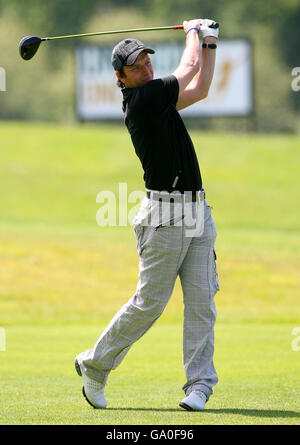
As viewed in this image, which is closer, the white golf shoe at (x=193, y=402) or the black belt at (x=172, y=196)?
the white golf shoe at (x=193, y=402)

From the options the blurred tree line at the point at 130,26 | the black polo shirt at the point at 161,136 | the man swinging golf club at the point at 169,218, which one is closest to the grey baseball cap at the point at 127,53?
the man swinging golf club at the point at 169,218

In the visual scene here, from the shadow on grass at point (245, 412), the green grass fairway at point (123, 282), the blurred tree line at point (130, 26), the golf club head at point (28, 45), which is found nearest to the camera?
the shadow on grass at point (245, 412)

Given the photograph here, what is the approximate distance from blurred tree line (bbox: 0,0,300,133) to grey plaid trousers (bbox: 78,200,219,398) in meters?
51.6

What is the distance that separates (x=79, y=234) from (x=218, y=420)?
15133 mm

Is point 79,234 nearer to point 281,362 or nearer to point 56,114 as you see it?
point 281,362

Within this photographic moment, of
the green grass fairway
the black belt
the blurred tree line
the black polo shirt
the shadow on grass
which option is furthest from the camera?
the blurred tree line

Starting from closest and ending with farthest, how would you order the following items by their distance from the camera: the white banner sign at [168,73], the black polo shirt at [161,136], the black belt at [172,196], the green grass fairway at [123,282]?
1. the black polo shirt at [161,136]
2. the black belt at [172,196]
3. the green grass fairway at [123,282]
4. the white banner sign at [168,73]

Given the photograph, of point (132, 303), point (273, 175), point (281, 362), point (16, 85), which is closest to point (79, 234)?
point (273, 175)

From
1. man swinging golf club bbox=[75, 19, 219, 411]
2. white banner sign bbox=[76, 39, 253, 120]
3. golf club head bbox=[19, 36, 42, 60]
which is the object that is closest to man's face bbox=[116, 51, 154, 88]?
man swinging golf club bbox=[75, 19, 219, 411]

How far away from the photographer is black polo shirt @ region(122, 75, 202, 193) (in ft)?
16.2

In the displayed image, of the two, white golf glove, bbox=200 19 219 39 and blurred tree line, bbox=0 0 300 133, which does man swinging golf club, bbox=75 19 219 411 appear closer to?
white golf glove, bbox=200 19 219 39

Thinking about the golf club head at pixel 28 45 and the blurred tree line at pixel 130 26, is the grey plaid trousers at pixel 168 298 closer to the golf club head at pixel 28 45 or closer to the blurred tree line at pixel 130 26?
the golf club head at pixel 28 45

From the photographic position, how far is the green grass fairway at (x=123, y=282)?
534 centimetres

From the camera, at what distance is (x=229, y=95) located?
29.3 m
